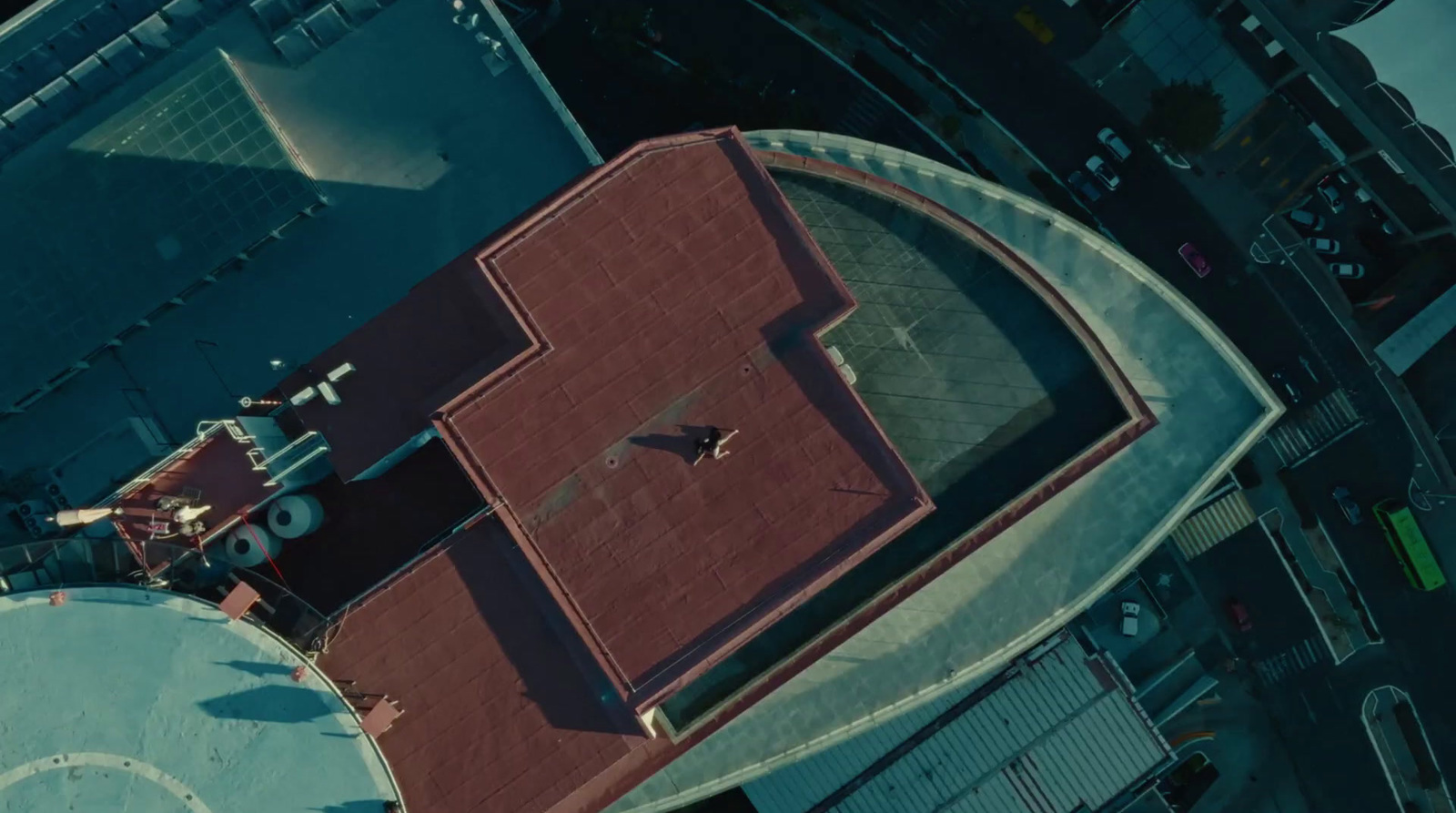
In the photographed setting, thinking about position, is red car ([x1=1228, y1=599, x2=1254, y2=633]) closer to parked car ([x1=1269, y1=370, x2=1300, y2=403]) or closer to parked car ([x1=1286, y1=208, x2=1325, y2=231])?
parked car ([x1=1269, y1=370, x2=1300, y2=403])

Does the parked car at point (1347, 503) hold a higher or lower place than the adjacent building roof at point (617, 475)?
lower

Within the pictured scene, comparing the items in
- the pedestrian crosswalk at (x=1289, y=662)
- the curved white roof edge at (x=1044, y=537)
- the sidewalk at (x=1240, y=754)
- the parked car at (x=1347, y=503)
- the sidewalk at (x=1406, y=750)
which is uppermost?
the curved white roof edge at (x=1044, y=537)

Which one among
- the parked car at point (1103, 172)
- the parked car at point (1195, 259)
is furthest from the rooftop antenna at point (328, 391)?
the parked car at point (1195, 259)

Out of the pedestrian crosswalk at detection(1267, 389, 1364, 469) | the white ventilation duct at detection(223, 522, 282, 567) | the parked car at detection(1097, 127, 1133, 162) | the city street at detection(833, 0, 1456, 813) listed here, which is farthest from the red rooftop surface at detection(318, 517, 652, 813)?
the pedestrian crosswalk at detection(1267, 389, 1364, 469)

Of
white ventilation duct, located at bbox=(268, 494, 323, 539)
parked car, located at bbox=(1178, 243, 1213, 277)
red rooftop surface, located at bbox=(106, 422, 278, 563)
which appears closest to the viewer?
red rooftop surface, located at bbox=(106, 422, 278, 563)

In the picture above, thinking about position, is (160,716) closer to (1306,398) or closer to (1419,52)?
(1306,398)

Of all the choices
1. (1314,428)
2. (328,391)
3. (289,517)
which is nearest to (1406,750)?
(1314,428)

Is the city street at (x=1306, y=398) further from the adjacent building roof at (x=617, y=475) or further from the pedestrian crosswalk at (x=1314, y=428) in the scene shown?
the adjacent building roof at (x=617, y=475)
